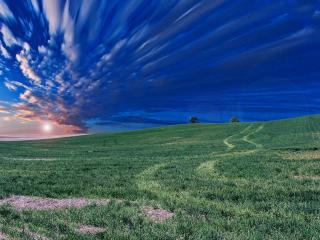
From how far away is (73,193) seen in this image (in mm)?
15688

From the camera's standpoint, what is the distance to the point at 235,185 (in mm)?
16266

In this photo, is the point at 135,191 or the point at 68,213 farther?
the point at 135,191

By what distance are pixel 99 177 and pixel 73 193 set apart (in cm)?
479

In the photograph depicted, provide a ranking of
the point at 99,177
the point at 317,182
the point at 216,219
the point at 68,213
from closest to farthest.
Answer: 1. the point at 216,219
2. the point at 68,213
3. the point at 317,182
4. the point at 99,177

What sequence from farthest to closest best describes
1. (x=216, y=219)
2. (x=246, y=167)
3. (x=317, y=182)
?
(x=246, y=167) < (x=317, y=182) < (x=216, y=219)

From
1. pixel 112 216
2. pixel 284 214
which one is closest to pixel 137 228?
pixel 112 216

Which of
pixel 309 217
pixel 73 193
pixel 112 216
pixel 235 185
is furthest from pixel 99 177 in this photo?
pixel 309 217

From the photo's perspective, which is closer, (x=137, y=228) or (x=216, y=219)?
(x=137, y=228)

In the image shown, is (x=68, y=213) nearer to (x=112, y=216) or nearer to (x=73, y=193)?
(x=112, y=216)

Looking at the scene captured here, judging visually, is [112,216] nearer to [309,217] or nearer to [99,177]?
[309,217]

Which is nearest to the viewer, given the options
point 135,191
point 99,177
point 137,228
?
point 137,228

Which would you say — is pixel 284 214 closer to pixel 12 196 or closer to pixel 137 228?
pixel 137 228

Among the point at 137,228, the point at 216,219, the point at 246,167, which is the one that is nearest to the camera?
the point at 137,228

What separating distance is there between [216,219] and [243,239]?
1.92 m
